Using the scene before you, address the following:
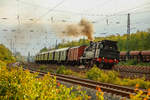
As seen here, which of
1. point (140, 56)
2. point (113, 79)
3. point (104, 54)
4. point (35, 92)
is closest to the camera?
point (35, 92)

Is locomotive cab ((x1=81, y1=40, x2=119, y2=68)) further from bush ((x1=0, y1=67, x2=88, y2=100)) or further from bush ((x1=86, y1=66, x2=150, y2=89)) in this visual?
bush ((x1=0, y1=67, x2=88, y2=100))

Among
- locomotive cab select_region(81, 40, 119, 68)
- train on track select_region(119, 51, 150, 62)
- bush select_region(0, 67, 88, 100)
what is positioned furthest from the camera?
train on track select_region(119, 51, 150, 62)

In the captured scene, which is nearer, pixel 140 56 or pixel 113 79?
pixel 113 79

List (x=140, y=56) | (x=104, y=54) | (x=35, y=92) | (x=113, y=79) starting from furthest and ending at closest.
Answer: (x=140, y=56) → (x=104, y=54) → (x=113, y=79) → (x=35, y=92)

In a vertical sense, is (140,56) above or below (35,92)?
below

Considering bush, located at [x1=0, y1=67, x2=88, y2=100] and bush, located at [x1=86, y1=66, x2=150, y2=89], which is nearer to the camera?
bush, located at [x1=0, y1=67, x2=88, y2=100]

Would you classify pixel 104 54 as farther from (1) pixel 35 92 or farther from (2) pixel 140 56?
(1) pixel 35 92

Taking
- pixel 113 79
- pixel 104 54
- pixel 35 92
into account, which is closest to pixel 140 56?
pixel 104 54

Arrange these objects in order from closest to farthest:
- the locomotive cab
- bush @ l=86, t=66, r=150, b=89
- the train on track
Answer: bush @ l=86, t=66, r=150, b=89 → the locomotive cab → the train on track

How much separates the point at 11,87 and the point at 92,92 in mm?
4787

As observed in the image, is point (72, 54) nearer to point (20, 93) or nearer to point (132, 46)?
point (20, 93)

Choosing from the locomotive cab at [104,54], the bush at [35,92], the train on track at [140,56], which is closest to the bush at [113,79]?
the locomotive cab at [104,54]

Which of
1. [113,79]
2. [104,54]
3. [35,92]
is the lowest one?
[113,79]

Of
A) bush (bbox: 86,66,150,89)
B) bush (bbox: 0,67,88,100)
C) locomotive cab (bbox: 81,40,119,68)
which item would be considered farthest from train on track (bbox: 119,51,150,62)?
bush (bbox: 0,67,88,100)
